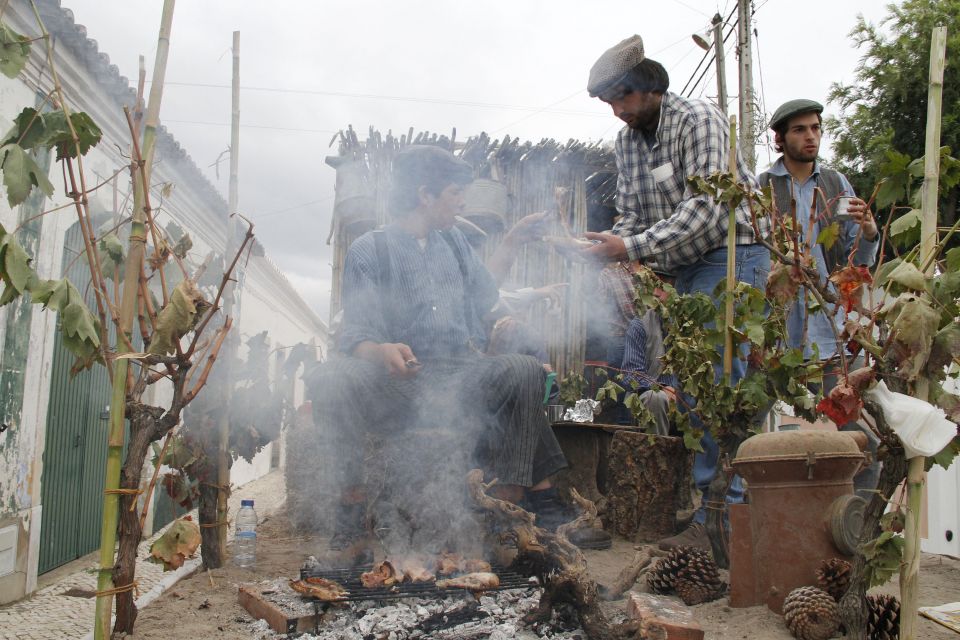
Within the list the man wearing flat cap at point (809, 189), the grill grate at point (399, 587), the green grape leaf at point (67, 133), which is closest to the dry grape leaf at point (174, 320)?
the green grape leaf at point (67, 133)

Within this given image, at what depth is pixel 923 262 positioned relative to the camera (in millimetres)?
1812

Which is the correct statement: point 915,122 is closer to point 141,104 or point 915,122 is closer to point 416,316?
point 416,316

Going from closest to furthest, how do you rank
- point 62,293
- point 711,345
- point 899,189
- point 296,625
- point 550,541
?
point 62,293, point 899,189, point 296,625, point 550,541, point 711,345

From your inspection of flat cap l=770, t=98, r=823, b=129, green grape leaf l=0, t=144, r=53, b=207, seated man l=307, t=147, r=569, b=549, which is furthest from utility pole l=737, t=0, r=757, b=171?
green grape leaf l=0, t=144, r=53, b=207

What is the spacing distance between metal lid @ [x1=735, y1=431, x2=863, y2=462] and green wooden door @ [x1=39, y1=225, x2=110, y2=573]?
470 centimetres

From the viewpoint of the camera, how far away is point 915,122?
13.8 m

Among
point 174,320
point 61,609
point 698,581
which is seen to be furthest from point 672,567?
point 61,609

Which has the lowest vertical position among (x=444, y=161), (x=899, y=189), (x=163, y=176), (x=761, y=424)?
(x=761, y=424)

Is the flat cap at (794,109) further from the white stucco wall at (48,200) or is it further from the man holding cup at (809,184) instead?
the white stucco wall at (48,200)

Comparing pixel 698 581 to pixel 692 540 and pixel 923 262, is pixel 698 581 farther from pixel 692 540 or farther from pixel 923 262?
pixel 923 262

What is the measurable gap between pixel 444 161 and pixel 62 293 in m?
2.41

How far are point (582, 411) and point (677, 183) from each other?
8.12ft

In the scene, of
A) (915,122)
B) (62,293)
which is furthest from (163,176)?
(915,122)

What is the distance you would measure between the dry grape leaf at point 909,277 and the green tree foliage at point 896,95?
12774 mm
